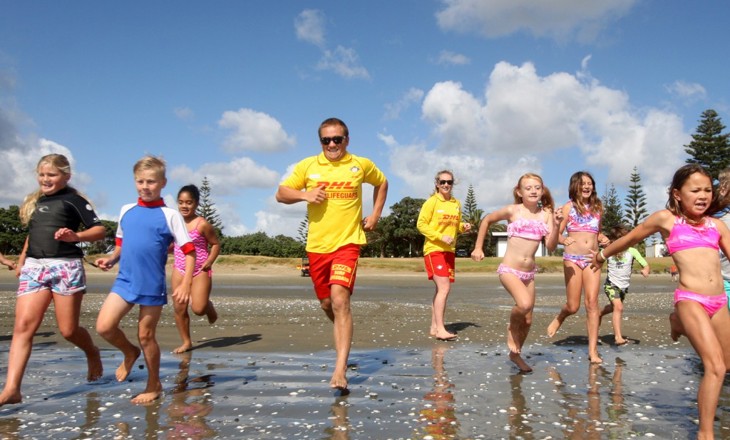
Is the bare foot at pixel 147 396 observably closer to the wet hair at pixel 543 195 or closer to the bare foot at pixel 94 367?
the bare foot at pixel 94 367

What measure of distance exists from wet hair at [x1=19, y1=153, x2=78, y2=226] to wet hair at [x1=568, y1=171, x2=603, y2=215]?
559cm

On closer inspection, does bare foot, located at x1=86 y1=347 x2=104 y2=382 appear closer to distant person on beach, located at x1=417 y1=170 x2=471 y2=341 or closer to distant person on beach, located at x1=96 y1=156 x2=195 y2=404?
distant person on beach, located at x1=96 y1=156 x2=195 y2=404

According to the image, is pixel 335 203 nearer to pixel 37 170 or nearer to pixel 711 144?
pixel 37 170

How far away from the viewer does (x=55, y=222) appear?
525cm

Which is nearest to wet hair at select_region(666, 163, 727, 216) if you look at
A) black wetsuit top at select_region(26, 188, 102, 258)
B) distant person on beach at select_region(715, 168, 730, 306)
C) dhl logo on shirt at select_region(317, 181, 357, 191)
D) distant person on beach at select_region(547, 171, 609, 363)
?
distant person on beach at select_region(715, 168, 730, 306)

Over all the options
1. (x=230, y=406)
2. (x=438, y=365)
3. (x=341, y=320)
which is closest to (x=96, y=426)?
(x=230, y=406)

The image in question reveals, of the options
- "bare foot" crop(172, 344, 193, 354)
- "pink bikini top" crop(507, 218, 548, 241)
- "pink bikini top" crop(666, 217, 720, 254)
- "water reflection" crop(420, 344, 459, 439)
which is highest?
"pink bikini top" crop(507, 218, 548, 241)

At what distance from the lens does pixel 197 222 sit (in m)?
7.95

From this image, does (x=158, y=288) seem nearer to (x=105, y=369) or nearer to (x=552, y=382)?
(x=105, y=369)

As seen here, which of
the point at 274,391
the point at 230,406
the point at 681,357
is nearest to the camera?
the point at 230,406

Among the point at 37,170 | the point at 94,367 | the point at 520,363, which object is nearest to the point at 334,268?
the point at 520,363

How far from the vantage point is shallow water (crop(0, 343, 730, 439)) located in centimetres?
420

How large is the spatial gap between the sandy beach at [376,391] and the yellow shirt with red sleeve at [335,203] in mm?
1328

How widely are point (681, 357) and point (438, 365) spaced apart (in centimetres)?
303
